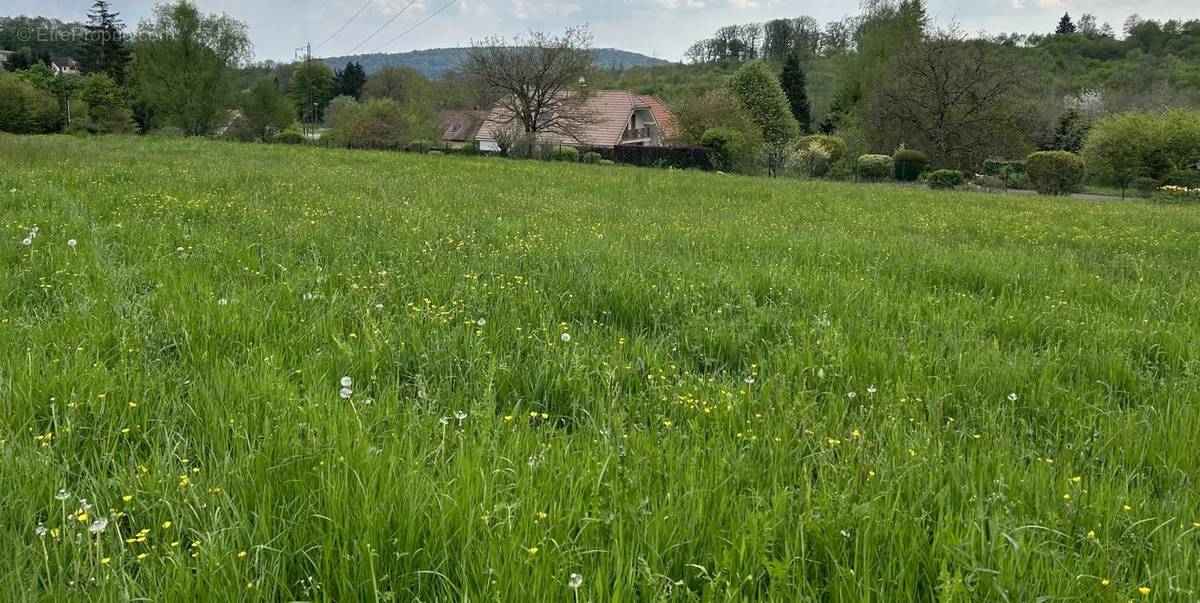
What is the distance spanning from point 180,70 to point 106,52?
11.0m

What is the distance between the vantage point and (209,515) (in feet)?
6.37

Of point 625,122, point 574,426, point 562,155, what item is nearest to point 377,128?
point 625,122

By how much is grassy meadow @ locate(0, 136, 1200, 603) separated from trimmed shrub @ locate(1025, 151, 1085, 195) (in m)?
26.7

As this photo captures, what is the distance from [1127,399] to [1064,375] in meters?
0.30

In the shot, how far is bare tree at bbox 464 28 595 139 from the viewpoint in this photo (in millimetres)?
41125

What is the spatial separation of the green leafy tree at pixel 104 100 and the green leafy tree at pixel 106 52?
12.2 feet

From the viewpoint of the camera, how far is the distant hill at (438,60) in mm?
43781

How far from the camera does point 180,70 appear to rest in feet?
193

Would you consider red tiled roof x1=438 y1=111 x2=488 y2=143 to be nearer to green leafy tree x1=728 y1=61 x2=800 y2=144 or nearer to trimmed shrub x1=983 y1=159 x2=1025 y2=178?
green leafy tree x1=728 y1=61 x2=800 y2=144

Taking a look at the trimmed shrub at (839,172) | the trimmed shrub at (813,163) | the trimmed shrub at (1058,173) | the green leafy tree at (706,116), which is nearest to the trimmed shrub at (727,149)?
the trimmed shrub at (813,163)

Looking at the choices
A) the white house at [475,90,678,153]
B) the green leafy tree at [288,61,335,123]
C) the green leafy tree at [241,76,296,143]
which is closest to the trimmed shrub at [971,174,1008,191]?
the white house at [475,90,678,153]

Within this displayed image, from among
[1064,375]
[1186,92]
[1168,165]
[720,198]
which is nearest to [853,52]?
[1186,92]

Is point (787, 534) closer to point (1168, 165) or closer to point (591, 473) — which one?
point (591, 473)

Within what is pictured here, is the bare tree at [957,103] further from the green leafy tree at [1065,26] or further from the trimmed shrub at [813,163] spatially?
the green leafy tree at [1065,26]
